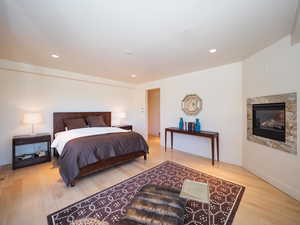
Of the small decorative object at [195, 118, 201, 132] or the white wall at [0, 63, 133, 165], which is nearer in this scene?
the white wall at [0, 63, 133, 165]

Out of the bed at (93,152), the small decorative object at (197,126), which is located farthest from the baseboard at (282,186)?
the bed at (93,152)

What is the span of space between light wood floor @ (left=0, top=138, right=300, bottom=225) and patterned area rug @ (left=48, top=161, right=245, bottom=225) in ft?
0.41

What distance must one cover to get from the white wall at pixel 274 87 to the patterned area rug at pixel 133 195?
0.65 metres

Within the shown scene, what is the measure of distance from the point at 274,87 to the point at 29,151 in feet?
18.6

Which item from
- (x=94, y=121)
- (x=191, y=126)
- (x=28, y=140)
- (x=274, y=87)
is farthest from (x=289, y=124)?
(x=28, y=140)

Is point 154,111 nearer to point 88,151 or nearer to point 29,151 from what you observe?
point 88,151

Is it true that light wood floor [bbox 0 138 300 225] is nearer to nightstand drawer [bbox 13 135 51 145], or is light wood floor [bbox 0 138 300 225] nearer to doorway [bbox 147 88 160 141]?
nightstand drawer [bbox 13 135 51 145]

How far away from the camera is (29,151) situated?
3332 millimetres

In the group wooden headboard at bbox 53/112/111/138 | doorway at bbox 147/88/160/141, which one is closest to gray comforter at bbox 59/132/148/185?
wooden headboard at bbox 53/112/111/138

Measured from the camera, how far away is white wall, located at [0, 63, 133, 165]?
302 centimetres

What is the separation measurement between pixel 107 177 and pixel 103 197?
614 millimetres

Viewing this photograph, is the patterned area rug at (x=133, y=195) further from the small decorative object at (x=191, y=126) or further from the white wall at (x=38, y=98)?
the white wall at (x=38, y=98)

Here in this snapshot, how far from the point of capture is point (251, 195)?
1930 millimetres

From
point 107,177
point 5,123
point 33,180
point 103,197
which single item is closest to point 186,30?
point 103,197
